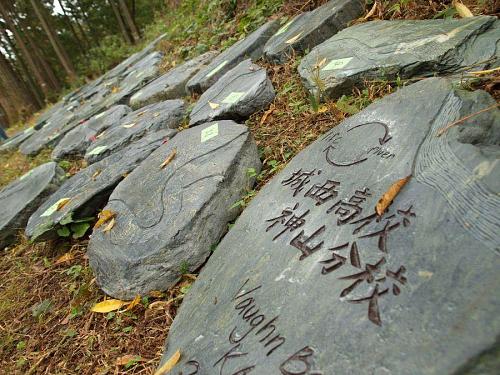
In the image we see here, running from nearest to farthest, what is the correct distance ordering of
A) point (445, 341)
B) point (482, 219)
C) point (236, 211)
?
point (445, 341) < point (482, 219) < point (236, 211)

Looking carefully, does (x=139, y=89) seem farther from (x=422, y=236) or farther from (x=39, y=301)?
(x=422, y=236)

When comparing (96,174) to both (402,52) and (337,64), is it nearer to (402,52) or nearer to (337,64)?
(337,64)

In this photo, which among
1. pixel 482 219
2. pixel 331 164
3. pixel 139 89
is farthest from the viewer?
pixel 139 89

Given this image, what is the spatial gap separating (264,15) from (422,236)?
4.03m

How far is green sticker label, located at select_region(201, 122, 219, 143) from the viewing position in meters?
2.38

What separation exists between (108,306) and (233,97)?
1.70 metres

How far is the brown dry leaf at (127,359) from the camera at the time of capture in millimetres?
1647

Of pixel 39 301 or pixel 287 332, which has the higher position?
pixel 287 332

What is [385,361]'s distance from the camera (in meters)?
0.87

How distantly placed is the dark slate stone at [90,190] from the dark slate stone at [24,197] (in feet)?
0.75

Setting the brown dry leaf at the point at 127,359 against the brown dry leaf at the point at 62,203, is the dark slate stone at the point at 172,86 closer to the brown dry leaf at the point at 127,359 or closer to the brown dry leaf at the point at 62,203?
the brown dry leaf at the point at 62,203

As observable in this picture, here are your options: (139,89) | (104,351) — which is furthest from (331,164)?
(139,89)

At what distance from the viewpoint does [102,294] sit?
210cm

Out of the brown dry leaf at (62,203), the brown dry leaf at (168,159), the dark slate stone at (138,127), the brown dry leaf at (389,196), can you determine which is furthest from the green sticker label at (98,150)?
the brown dry leaf at (389,196)
